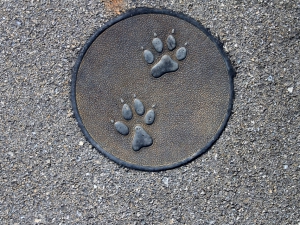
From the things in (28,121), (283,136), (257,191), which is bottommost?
(257,191)

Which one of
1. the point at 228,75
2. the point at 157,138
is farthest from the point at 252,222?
the point at 228,75

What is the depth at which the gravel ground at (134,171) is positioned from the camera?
159cm

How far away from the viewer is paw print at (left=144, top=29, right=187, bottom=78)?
1.56m

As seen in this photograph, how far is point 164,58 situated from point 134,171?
0.63 metres

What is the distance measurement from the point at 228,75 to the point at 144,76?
45 cm

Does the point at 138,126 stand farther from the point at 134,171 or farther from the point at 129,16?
the point at 129,16

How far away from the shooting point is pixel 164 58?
1.56 metres

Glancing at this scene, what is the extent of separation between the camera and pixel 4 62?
161 centimetres

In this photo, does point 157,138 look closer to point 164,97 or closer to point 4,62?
point 164,97

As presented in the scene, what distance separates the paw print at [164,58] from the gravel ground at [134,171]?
200 mm

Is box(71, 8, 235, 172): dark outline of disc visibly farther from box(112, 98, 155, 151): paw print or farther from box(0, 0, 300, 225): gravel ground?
box(112, 98, 155, 151): paw print

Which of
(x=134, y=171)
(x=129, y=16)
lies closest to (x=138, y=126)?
(x=134, y=171)

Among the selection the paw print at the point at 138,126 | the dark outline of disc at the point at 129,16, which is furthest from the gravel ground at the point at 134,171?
the paw print at the point at 138,126

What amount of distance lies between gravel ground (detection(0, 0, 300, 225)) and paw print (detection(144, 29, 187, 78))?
0.20m
